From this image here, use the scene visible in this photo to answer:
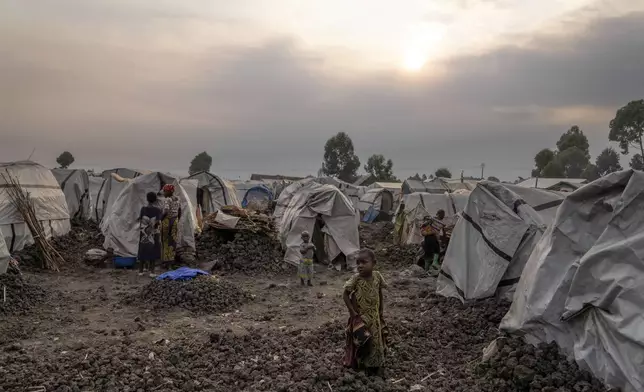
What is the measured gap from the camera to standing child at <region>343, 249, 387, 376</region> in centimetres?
457

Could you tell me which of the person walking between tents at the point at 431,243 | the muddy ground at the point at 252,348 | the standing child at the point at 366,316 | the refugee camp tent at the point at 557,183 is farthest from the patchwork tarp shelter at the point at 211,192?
the standing child at the point at 366,316

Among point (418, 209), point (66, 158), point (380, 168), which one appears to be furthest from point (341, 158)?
point (418, 209)

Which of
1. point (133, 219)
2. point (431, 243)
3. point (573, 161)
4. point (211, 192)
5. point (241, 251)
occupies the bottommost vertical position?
point (241, 251)

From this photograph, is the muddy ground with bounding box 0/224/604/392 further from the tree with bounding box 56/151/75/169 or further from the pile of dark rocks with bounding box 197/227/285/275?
the tree with bounding box 56/151/75/169

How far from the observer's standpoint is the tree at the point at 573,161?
44.3m

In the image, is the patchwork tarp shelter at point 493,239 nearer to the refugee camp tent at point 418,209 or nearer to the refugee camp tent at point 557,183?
the refugee camp tent at point 418,209

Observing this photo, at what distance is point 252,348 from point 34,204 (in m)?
8.81

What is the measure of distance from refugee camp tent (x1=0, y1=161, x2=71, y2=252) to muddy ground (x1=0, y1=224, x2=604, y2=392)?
3.11 metres

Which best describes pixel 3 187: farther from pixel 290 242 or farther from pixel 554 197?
pixel 554 197

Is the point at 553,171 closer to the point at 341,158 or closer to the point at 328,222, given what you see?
the point at 341,158

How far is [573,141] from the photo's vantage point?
168 ft

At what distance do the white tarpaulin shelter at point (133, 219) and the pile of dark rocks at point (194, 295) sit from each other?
3479 mm

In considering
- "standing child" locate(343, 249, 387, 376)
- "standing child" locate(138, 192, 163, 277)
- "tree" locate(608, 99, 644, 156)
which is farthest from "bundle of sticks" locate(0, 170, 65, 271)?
"tree" locate(608, 99, 644, 156)

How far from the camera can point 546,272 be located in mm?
4781
